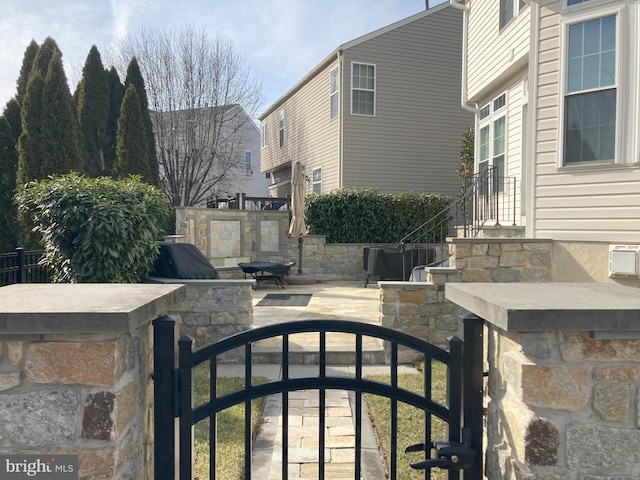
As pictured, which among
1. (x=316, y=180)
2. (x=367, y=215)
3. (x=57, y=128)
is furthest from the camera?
(x=316, y=180)

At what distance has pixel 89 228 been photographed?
4938 mm

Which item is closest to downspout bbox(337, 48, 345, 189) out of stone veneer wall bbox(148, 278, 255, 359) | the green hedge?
the green hedge

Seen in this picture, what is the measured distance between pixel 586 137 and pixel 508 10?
373cm

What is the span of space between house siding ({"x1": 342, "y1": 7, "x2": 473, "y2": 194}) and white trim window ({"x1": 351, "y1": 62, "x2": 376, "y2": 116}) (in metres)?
0.14

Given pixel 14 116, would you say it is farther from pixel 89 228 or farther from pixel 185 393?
pixel 185 393

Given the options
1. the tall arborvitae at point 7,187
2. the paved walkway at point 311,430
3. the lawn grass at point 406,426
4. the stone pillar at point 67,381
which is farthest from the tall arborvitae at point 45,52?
the stone pillar at point 67,381

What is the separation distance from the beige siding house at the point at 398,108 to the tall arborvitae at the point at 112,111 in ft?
25.3

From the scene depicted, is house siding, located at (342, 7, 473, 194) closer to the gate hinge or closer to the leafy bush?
the leafy bush

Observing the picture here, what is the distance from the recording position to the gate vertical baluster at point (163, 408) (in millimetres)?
1793

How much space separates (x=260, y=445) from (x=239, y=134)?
59.5 ft

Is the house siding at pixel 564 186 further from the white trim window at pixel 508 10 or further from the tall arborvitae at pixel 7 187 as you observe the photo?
the tall arborvitae at pixel 7 187

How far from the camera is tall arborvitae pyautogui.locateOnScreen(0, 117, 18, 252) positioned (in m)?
10.8

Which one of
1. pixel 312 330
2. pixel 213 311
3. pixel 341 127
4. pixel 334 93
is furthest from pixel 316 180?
pixel 312 330

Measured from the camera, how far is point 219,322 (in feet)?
17.8
